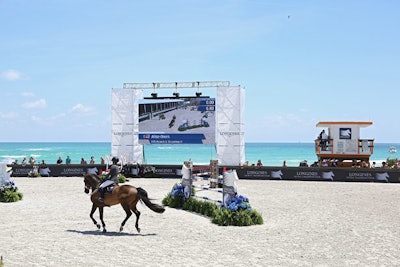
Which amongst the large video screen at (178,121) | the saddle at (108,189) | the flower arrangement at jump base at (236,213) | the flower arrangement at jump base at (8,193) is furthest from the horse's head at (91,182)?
the large video screen at (178,121)

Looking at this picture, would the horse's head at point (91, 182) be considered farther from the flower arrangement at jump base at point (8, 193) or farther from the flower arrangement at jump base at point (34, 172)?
the flower arrangement at jump base at point (34, 172)

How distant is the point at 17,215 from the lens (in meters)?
18.2

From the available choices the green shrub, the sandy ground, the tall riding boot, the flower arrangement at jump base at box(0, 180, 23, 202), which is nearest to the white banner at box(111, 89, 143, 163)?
the flower arrangement at jump base at box(0, 180, 23, 202)

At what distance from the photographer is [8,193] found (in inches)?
895

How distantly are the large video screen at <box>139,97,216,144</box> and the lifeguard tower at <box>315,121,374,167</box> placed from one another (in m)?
9.73

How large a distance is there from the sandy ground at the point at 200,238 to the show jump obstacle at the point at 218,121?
20.2 m

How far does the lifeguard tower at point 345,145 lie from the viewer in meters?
41.7

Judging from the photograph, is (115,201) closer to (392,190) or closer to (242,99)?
(392,190)

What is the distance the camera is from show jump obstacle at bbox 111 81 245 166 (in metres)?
42.2

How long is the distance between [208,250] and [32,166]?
33.7m

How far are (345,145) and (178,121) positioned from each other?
46.3 ft

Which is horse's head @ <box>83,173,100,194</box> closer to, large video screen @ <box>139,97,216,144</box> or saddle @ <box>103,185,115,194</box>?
saddle @ <box>103,185,115,194</box>

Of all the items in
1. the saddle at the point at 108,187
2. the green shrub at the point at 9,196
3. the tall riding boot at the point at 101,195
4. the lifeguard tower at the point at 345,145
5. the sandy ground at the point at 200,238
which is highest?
the lifeguard tower at the point at 345,145

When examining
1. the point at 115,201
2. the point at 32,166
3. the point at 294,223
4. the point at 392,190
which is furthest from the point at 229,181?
the point at 32,166
